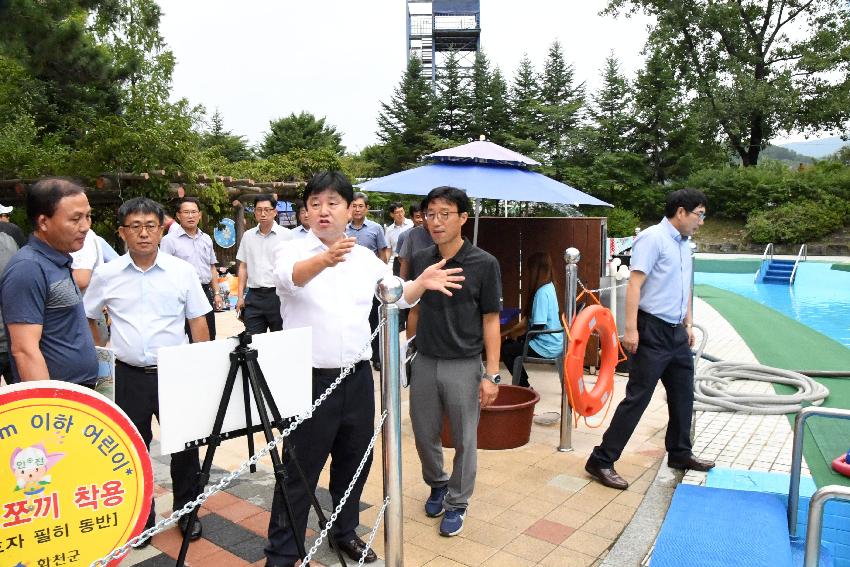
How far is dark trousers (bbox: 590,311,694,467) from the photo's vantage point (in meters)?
3.73

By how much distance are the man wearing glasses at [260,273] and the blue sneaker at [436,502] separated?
7.21 feet

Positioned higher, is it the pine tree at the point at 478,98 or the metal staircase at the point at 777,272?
the pine tree at the point at 478,98

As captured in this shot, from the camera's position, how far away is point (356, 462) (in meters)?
2.79

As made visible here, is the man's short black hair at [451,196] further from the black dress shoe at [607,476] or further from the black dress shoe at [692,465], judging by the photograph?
the black dress shoe at [692,465]

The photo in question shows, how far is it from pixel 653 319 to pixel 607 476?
3.16 ft

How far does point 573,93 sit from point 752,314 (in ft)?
81.5

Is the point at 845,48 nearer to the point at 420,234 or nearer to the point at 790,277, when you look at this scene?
the point at 790,277

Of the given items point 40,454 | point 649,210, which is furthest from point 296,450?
point 649,210

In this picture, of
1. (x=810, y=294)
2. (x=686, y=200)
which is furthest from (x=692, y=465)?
(x=810, y=294)

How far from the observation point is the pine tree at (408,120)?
108 feet

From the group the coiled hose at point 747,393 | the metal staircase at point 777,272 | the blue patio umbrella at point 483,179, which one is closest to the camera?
the blue patio umbrella at point 483,179

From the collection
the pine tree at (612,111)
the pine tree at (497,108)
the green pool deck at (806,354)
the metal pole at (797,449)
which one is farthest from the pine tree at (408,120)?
the metal pole at (797,449)

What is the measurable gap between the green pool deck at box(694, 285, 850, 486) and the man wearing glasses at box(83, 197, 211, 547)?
3896 millimetres

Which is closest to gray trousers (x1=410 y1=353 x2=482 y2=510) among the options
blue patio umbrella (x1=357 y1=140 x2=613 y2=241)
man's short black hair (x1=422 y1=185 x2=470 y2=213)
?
man's short black hair (x1=422 y1=185 x2=470 y2=213)
